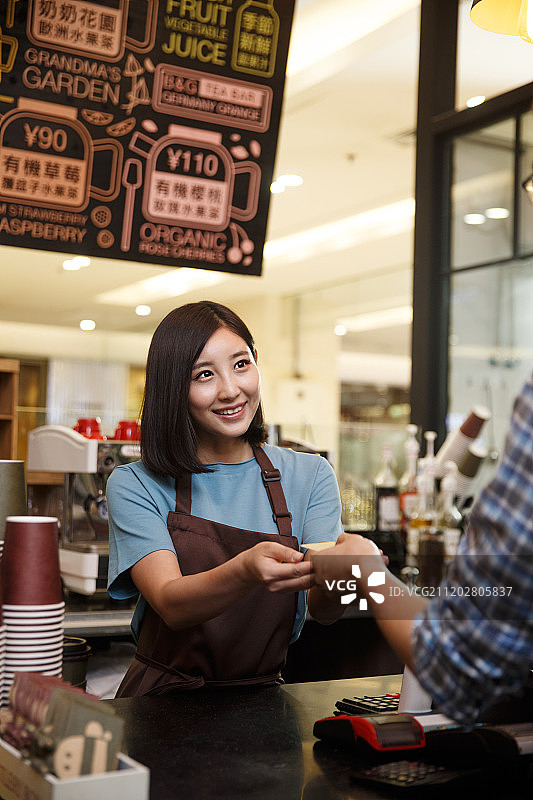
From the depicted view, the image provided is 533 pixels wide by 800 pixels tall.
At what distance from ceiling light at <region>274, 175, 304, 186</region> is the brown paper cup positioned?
5.40 m

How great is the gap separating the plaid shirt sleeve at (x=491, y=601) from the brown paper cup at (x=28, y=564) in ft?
1.68

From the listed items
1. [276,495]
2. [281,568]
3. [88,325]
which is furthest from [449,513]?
[88,325]

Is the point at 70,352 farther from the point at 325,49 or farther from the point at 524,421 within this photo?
the point at 524,421

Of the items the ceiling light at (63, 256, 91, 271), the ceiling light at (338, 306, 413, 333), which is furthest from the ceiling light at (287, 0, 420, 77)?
the ceiling light at (338, 306, 413, 333)

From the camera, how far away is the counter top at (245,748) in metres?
1.00

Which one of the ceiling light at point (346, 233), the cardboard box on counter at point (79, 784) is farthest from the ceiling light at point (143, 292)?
the cardboard box on counter at point (79, 784)

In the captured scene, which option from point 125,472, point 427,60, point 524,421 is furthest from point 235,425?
point 427,60

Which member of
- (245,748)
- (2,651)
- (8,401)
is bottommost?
(245,748)

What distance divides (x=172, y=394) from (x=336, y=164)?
4750 millimetres

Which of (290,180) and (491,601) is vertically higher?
(290,180)

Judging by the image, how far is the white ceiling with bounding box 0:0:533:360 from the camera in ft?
13.6

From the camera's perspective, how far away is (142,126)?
2.77 metres

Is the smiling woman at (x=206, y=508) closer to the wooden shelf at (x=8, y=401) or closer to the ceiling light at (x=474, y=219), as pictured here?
the ceiling light at (x=474, y=219)

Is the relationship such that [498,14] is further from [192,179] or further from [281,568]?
[281,568]
